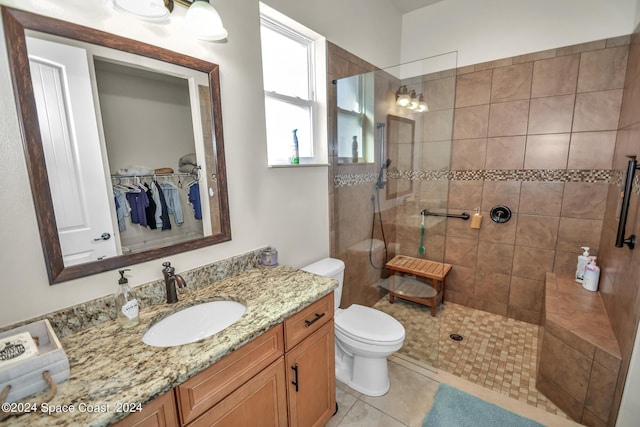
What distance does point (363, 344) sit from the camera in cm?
180

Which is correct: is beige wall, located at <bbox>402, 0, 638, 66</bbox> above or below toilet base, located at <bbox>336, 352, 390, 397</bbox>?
above

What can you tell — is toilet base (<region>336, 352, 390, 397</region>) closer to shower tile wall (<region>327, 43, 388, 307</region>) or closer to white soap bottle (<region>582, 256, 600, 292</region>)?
shower tile wall (<region>327, 43, 388, 307</region>)

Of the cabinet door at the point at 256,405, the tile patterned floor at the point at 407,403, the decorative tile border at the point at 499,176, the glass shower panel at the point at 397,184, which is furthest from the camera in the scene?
the glass shower panel at the point at 397,184

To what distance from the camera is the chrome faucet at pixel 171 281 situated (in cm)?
124

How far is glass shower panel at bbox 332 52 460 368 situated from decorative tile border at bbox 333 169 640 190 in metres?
0.01

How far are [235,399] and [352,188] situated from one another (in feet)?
5.91

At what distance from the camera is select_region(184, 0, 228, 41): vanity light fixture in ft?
3.67

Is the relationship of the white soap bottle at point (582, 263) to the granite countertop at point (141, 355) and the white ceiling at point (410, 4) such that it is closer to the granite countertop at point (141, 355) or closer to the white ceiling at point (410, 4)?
the granite countertop at point (141, 355)

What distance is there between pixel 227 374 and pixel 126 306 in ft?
1.54

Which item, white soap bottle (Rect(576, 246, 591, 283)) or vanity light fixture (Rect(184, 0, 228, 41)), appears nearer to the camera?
vanity light fixture (Rect(184, 0, 228, 41))

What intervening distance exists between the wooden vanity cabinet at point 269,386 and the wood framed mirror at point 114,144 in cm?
60

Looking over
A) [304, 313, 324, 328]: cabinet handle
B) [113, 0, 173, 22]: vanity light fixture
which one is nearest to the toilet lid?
[304, 313, 324, 328]: cabinet handle

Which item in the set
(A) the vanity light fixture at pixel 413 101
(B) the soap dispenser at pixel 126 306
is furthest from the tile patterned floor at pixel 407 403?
(A) the vanity light fixture at pixel 413 101

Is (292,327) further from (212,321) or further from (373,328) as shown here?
(373,328)
